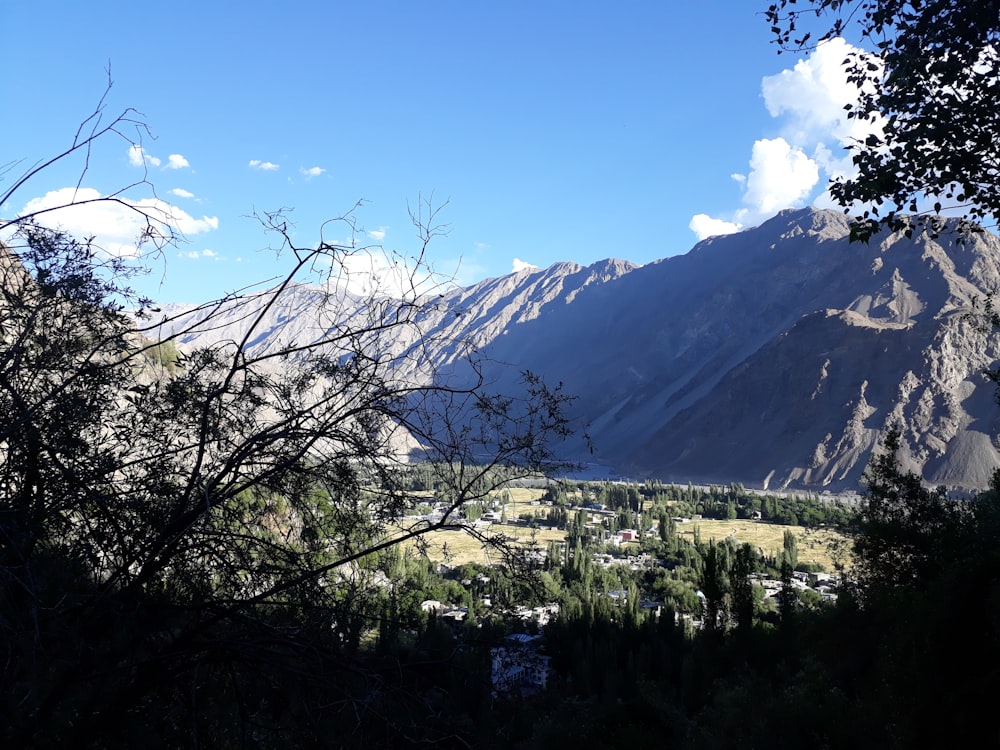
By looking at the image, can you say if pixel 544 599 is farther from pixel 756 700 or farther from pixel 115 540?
pixel 756 700

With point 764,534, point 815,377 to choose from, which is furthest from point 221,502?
point 815,377

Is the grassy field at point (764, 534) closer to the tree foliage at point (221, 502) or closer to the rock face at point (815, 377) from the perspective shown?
the rock face at point (815, 377)

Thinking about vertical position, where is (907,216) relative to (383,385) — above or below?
above

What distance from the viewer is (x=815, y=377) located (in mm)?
128375

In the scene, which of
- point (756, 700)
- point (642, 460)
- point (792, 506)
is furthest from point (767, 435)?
point (756, 700)

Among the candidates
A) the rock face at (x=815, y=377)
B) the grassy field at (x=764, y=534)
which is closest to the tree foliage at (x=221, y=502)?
the grassy field at (x=764, y=534)

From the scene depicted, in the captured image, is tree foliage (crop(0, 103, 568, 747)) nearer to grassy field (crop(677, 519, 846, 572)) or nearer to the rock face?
grassy field (crop(677, 519, 846, 572))

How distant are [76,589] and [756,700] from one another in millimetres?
20328

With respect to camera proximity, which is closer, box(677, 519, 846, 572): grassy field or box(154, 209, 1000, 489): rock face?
box(677, 519, 846, 572): grassy field

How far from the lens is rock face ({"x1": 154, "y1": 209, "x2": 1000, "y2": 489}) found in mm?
108938

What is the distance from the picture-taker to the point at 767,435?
126125 mm

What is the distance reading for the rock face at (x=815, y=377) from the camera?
109 m

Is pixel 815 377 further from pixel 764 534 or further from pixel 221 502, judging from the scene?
pixel 221 502

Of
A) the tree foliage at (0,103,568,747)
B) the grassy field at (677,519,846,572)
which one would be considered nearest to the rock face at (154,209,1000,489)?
the grassy field at (677,519,846,572)
